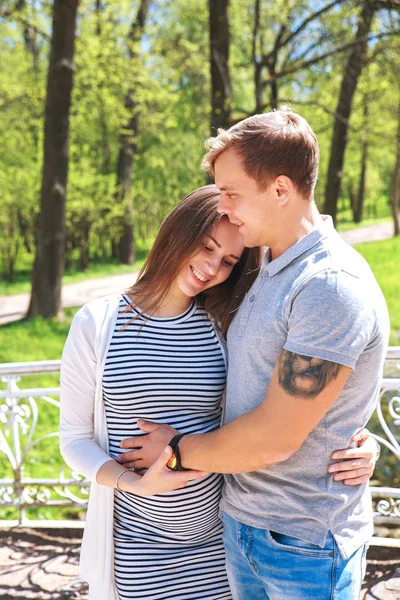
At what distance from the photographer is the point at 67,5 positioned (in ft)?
35.4

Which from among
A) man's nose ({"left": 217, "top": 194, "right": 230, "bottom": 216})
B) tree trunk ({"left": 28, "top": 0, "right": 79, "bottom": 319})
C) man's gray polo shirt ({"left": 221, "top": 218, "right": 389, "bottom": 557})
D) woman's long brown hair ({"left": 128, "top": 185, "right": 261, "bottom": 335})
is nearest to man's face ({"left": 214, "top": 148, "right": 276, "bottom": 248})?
man's nose ({"left": 217, "top": 194, "right": 230, "bottom": 216})

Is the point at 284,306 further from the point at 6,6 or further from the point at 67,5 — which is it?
the point at 6,6

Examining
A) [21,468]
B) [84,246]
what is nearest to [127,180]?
[84,246]

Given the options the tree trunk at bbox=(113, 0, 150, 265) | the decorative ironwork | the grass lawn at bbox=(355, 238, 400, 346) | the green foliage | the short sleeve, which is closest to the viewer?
the short sleeve

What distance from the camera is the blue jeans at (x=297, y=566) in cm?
184

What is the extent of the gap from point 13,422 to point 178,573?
2.17 m

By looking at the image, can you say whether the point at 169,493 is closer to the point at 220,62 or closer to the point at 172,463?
the point at 172,463

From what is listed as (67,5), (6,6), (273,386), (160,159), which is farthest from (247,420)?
(160,159)

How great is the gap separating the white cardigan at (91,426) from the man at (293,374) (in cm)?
40

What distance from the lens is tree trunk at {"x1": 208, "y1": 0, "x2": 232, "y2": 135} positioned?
960cm

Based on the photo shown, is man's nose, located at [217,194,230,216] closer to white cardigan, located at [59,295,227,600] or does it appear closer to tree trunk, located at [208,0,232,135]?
white cardigan, located at [59,295,227,600]

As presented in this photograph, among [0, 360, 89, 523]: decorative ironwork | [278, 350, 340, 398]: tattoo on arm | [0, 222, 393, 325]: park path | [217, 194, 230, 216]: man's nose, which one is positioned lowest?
[0, 222, 393, 325]: park path

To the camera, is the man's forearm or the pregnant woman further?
the pregnant woman

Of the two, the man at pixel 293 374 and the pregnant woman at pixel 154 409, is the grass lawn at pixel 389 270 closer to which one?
the pregnant woman at pixel 154 409
